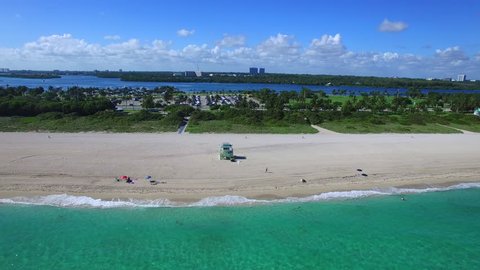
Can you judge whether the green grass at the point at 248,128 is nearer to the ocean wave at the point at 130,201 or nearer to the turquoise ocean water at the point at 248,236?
the ocean wave at the point at 130,201

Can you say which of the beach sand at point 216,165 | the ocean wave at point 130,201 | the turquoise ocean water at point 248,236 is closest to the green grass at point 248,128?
the beach sand at point 216,165

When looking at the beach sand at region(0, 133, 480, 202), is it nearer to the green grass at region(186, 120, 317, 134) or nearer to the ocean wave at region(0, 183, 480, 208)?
the ocean wave at region(0, 183, 480, 208)

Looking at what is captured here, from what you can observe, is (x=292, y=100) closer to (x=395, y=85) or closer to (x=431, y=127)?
(x=431, y=127)

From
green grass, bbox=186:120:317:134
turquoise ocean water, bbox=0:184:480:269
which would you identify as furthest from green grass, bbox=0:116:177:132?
turquoise ocean water, bbox=0:184:480:269

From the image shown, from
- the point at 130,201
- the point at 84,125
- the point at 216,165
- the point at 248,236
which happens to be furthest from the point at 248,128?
the point at 248,236

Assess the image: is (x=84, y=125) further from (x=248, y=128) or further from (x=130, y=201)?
(x=130, y=201)

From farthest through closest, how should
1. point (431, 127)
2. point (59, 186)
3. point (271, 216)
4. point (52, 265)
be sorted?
point (431, 127)
point (59, 186)
point (271, 216)
point (52, 265)

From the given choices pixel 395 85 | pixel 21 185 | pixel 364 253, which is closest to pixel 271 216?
pixel 364 253
